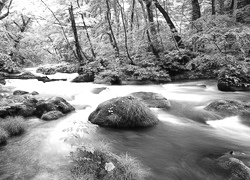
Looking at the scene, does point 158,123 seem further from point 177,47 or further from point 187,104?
point 177,47

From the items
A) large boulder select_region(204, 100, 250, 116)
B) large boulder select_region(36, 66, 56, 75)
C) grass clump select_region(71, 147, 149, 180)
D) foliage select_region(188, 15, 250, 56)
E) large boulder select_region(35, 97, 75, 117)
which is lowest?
large boulder select_region(204, 100, 250, 116)

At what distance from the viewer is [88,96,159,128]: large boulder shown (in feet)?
17.9

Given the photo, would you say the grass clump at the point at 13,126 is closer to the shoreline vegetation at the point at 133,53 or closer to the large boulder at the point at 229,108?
the shoreline vegetation at the point at 133,53

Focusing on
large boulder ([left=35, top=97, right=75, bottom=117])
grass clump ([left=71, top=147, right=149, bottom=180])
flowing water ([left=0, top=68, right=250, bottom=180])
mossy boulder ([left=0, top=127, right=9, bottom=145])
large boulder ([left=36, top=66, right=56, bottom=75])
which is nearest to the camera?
grass clump ([left=71, top=147, right=149, bottom=180])

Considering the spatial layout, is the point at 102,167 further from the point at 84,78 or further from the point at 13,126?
the point at 84,78

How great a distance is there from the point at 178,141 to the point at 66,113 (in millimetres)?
4104

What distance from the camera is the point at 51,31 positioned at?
698 inches

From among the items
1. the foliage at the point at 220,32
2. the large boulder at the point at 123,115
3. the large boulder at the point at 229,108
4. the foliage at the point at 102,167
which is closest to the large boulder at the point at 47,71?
the large boulder at the point at 123,115

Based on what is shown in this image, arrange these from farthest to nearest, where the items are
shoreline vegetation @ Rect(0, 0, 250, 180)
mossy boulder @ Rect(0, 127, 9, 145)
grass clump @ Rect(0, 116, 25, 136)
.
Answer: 1. shoreline vegetation @ Rect(0, 0, 250, 180)
2. grass clump @ Rect(0, 116, 25, 136)
3. mossy boulder @ Rect(0, 127, 9, 145)

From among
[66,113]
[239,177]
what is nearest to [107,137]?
[66,113]

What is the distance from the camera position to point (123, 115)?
17.9ft

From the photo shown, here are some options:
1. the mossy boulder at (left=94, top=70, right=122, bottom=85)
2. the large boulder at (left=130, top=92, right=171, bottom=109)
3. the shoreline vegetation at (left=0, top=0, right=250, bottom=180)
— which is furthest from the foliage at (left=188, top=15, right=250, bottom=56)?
the mossy boulder at (left=94, top=70, right=122, bottom=85)

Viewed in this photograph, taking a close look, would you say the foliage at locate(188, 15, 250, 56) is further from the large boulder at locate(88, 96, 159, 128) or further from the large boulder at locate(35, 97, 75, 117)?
the large boulder at locate(35, 97, 75, 117)

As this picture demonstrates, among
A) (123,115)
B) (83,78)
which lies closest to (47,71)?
(83,78)
